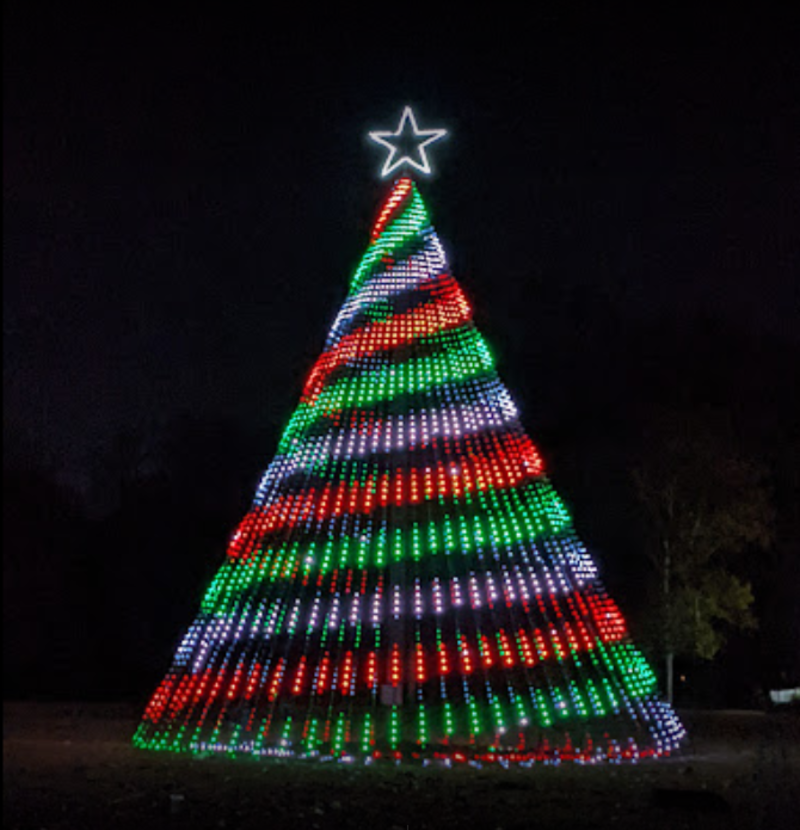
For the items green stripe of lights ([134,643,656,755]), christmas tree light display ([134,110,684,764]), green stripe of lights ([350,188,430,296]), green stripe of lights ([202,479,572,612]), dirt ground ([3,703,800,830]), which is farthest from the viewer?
green stripe of lights ([350,188,430,296])

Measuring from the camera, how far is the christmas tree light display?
11391mm

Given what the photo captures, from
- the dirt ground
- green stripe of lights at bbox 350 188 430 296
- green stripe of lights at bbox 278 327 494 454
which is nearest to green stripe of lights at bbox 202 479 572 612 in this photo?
green stripe of lights at bbox 278 327 494 454

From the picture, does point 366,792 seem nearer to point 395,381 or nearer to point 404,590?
point 404,590

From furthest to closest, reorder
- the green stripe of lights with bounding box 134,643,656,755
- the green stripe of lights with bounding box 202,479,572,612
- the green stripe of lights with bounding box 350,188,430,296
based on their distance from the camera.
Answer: the green stripe of lights with bounding box 350,188,430,296
the green stripe of lights with bounding box 202,479,572,612
the green stripe of lights with bounding box 134,643,656,755

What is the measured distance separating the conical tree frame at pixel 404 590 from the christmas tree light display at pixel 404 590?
2 centimetres

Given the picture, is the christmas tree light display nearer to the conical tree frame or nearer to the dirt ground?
the conical tree frame

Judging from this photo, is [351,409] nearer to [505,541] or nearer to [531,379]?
[505,541]

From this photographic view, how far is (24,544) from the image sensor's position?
5137 mm

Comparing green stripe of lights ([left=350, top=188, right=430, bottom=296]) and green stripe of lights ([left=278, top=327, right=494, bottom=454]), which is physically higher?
green stripe of lights ([left=350, top=188, right=430, bottom=296])

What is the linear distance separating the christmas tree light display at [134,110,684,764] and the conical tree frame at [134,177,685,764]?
24 mm

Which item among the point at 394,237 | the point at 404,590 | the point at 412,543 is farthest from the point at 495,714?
the point at 394,237

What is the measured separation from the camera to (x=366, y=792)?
8930mm

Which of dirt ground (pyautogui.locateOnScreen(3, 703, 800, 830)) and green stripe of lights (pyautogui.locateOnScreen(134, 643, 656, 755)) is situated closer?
dirt ground (pyautogui.locateOnScreen(3, 703, 800, 830))

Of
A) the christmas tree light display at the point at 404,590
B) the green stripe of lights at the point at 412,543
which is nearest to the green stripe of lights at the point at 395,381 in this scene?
the christmas tree light display at the point at 404,590
